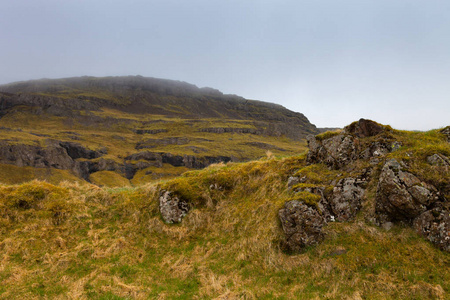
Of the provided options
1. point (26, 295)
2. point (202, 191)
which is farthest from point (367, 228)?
point (26, 295)

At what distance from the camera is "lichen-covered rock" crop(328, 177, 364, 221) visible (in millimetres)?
11930

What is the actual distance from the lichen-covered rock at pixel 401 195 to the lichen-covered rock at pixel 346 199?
108 centimetres

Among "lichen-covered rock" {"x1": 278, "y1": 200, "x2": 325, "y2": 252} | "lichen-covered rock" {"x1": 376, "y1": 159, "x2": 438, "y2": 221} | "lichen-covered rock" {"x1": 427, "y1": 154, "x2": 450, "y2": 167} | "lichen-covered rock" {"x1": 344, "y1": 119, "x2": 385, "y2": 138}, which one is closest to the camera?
"lichen-covered rock" {"x1": 376, "y1": 159, "x2": 438, "y2": 221}

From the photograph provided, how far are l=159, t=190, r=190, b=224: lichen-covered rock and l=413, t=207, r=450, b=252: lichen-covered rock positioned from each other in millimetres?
12868

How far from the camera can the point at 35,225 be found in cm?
1465

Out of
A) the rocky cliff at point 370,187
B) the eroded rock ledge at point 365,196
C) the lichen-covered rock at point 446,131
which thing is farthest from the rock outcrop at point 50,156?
the lichen-covered rock at point 446,131

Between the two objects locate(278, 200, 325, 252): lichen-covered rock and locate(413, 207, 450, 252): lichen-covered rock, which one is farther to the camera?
locate(278, 200, 325, 252): lichen-covered rock

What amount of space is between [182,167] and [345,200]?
5980 inches

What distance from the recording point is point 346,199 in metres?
12.3

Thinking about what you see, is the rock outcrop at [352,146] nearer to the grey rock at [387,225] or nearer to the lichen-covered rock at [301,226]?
the grey rock at [387,225]

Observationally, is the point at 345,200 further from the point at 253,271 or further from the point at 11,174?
the point at 11,174

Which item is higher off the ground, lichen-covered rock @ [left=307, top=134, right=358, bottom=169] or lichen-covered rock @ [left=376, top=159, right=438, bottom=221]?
lichen-covered rock @ [left=307, top=134, right=358, bottom=169]

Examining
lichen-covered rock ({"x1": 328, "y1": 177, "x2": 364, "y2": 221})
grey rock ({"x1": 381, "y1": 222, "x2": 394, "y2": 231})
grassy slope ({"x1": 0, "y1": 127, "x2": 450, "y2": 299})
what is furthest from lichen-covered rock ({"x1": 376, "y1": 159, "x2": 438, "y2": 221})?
lichen-covered rock ({"x1": 328, "y1": 177, "x2": 364, "y2": 221})

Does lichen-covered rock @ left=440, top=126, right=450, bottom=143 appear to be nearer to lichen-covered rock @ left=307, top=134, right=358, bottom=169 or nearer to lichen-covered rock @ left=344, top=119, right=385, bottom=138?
lichen-covered rock @ left=344, top=119, right=385, bottom=138
